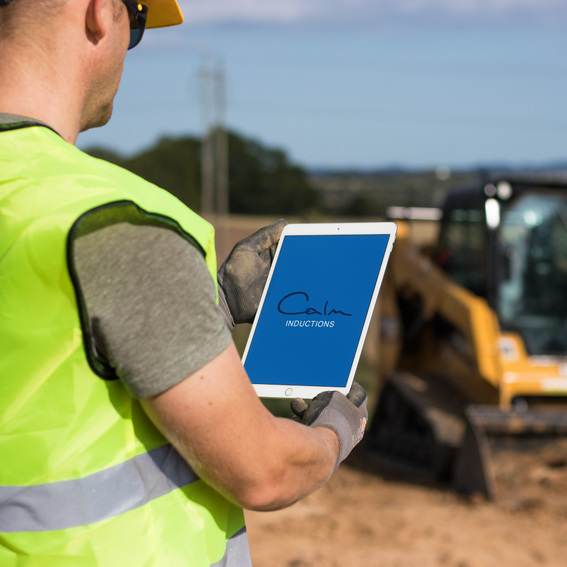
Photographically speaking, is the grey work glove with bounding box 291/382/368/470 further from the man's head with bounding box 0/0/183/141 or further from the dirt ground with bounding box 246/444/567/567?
the dirt ground with bounding box 246/444/567/567

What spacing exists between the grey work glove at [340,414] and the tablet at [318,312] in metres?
0.04

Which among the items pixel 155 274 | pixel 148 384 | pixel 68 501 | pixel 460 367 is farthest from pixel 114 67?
pixel 460 367

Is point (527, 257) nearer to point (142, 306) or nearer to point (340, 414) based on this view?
point (340, 414)

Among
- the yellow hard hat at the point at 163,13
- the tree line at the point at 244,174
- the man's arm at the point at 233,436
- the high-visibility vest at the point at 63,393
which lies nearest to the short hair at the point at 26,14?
the high-visibility vest at the point at 63,393

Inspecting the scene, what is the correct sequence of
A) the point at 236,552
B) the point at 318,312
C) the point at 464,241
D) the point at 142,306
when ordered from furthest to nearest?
the point at 464,241 → the point at 318,312 → the point at 236,552 → the point at 142,306

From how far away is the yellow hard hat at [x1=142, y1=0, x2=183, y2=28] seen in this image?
1.65 meters

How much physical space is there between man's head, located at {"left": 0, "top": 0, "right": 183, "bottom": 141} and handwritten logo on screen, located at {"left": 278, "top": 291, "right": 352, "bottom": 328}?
61 centimetres

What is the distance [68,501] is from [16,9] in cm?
84

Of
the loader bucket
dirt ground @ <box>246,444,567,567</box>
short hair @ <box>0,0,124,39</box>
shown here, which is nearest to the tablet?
short hair @ <box>0,0,124,39</box>

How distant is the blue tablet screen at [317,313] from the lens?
5.16ft

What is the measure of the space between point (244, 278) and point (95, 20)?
73 centimetres

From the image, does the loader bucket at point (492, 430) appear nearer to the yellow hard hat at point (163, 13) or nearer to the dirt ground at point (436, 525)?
the dirt ground at point (436, 525)

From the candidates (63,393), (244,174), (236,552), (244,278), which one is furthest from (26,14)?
(244,174)

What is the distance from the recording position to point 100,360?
3.72 feet
